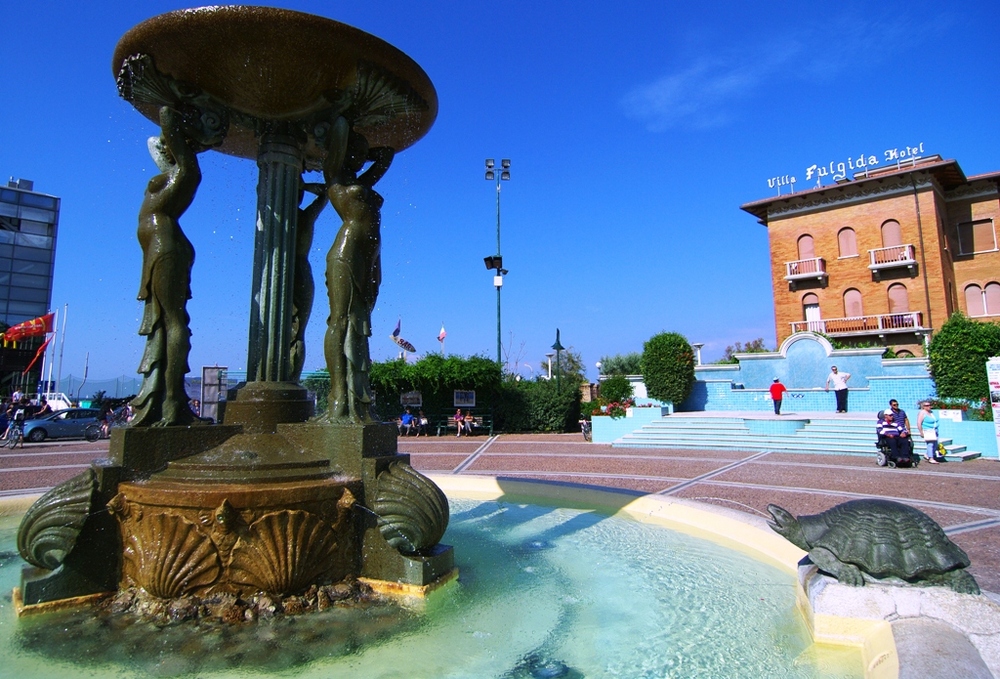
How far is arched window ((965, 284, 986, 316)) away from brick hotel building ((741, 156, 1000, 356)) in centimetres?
5

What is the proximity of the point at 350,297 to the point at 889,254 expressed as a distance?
37953mm

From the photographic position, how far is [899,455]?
36.3ft

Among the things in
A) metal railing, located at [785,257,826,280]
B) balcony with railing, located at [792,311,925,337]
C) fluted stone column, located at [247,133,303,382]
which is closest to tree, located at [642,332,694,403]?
balcony with railing, located at [792,311,925,337]

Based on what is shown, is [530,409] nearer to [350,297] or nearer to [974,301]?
[350,297]

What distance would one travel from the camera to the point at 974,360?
62.8 ft

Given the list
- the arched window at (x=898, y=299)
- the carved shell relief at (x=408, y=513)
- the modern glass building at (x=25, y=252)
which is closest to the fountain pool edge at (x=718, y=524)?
the carved shell relief at (x=408, y=513)

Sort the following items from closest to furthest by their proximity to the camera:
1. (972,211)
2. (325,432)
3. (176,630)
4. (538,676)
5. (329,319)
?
1. (538,676)
2. (176,630)
3. (325,432)
4. (329,319)
5. (972,211)

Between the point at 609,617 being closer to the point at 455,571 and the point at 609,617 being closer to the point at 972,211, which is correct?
the point at 455,571

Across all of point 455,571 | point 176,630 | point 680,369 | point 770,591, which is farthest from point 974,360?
point 176,630

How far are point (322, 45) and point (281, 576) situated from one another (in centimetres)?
335

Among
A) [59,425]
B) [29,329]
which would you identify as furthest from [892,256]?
[29,329]

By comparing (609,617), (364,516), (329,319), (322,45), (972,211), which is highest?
(972,211)

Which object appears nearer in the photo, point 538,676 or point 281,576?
point 538,676

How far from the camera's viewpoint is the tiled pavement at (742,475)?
6465 millimetres
